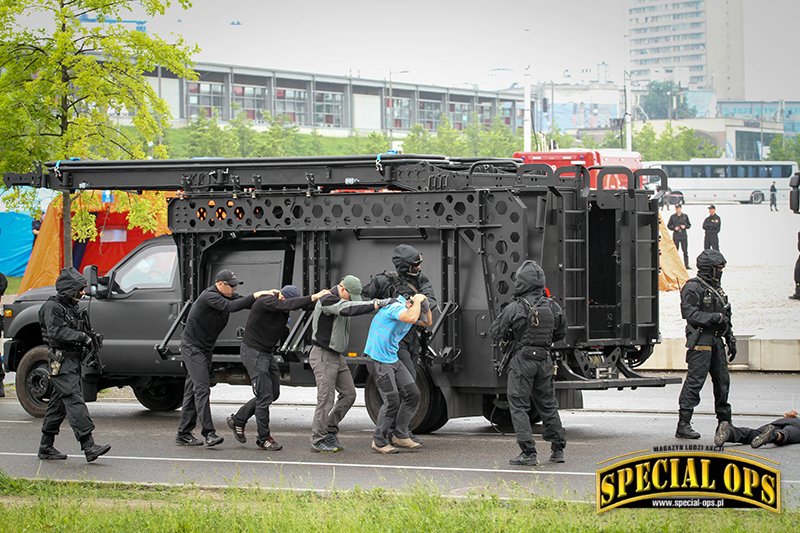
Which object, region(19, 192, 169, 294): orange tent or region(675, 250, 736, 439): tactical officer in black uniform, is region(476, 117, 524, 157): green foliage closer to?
region(19, 192, 169, 294): orange tent

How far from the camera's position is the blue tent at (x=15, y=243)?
116ft

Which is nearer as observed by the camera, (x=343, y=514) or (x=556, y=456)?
(x=343, y=514)

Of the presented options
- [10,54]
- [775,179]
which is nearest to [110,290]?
[10,54]

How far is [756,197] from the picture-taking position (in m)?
91.1

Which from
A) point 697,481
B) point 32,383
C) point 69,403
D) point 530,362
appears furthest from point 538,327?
point 32,383

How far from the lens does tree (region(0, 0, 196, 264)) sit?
749 inches

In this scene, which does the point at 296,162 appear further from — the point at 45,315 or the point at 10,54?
the point at 10,54

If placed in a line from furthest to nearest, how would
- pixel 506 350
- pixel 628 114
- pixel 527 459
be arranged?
pixel 628 114
pixel 506 350
pixel 527 459

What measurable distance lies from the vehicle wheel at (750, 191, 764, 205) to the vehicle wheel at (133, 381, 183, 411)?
79.9 metres

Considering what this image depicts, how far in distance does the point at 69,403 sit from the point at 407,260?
11.7ft

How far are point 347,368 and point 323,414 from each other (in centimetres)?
56

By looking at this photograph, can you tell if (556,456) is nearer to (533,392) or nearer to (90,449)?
(533,392)

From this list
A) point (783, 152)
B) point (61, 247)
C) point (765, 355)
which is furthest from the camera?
point (783, 152)

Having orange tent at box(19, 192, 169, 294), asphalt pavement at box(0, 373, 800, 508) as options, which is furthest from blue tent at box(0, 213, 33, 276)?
asphalt pavement at box(0, 373, 800, 508)
